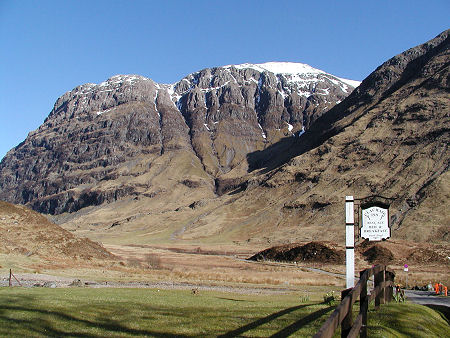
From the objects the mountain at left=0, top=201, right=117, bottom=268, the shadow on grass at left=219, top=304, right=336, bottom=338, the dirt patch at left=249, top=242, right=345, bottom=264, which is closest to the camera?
the shadow on grass at left=219, top=304, right=336, bottom=338

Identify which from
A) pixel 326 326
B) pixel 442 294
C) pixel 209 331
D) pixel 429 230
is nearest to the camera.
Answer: pixel 326 326

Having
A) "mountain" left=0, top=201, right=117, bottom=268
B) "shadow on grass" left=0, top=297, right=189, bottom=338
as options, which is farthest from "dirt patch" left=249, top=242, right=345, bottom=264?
"shadow on grass" left=0, top=297, right=189, bottom=338

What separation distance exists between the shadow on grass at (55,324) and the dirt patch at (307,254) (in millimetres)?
67982

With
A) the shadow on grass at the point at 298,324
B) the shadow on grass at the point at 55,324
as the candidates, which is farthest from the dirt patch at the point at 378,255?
the shadow on grass at the point at 55,324

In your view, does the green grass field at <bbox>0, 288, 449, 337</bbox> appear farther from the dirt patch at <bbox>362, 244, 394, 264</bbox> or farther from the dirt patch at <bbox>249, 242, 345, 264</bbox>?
the dirt patch at <bbox>249, 242, 345, 264</bbox>

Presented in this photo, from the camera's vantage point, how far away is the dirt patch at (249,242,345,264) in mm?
78688

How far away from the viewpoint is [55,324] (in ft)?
40.7

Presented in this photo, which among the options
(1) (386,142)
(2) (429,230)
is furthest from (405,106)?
(2) (429,230)

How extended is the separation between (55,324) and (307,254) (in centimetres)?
7343

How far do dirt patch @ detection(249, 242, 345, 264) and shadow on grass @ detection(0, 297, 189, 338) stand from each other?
6798cm

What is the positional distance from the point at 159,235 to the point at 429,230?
361ft

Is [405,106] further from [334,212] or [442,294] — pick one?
[442,294]

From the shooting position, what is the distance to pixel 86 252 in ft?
205

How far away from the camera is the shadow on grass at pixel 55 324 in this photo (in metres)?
11.4
